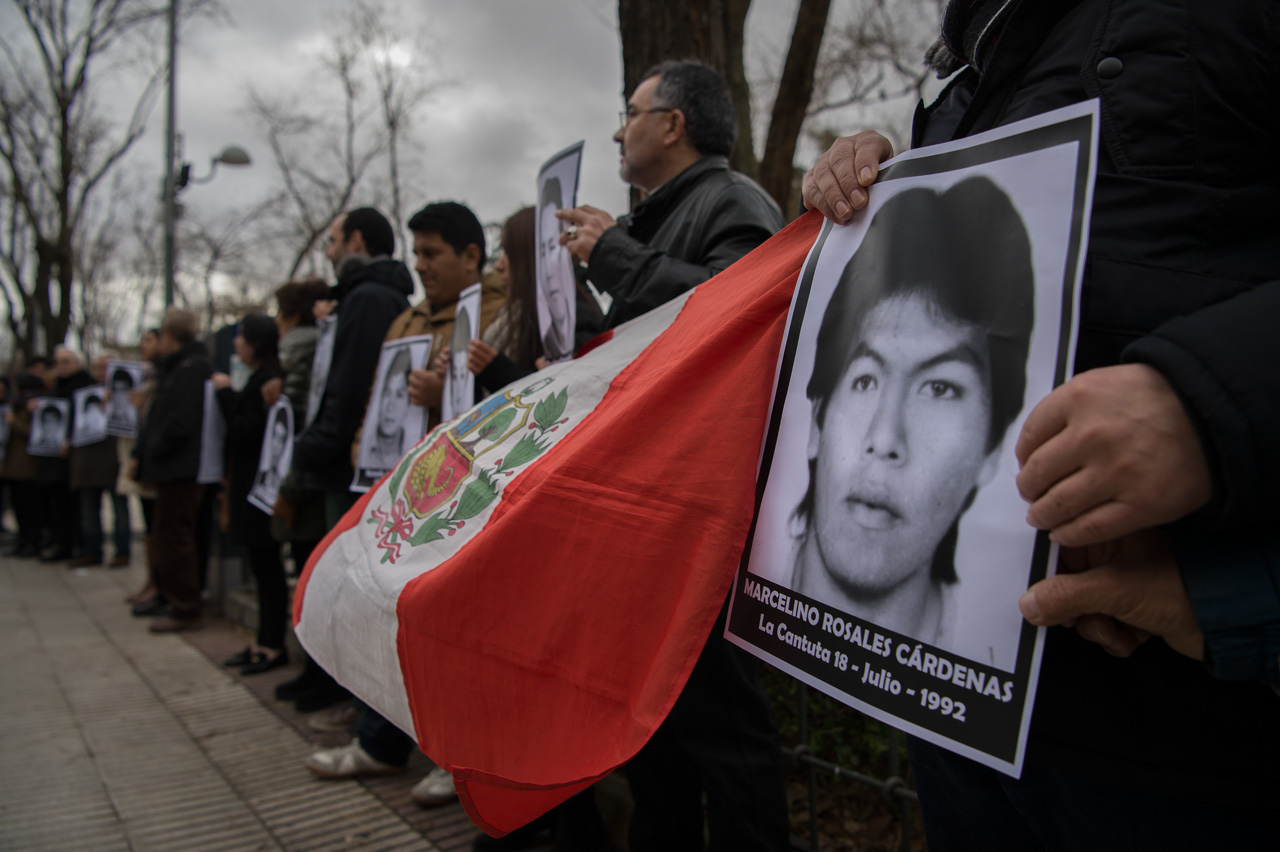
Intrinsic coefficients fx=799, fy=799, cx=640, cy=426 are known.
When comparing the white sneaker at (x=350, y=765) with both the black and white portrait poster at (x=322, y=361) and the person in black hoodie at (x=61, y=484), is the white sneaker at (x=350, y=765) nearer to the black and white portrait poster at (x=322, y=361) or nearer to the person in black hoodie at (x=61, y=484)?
the black and white portrait poster at (x=322, y=361)

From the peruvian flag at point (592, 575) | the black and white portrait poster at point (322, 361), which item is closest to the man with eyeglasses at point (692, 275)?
the peruvian flag at point (592, 575)

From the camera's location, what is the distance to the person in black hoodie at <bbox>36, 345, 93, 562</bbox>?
368 inches

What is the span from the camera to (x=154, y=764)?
3.59 m

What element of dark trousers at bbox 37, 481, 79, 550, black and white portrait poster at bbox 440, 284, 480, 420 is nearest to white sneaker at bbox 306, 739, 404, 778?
black and white portrait poster at bbox 440, 284, 480, 420

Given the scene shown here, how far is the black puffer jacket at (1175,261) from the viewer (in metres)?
0.76

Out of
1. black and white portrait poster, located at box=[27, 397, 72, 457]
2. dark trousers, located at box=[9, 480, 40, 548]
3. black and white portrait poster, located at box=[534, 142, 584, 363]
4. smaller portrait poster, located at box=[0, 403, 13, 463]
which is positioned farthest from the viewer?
dark trousers, located at box=[9, 480, 40, 548]

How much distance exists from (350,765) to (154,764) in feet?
3.46

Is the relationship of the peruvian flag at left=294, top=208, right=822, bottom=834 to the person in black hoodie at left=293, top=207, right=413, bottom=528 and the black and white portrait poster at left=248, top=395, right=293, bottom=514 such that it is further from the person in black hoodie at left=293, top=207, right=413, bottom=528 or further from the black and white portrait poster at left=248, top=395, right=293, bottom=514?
the black and white portrait poster at left=248, top=395, right=293, bottom=514

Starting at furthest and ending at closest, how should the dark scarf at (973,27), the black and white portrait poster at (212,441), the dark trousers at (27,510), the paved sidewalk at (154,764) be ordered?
the dark trousers at (27,510)
the black and white portrait poster at (212,441)
the paved sidewalk at (154,764)
the dark scarf at (973,27)

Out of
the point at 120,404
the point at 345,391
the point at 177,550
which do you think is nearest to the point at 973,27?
the point at 345,391

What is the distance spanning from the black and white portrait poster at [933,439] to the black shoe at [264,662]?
14.9 ft

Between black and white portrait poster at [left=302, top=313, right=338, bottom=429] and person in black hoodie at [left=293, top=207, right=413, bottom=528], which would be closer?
person in black hoodie at [left=293, top=207, right=413, bottom=528]

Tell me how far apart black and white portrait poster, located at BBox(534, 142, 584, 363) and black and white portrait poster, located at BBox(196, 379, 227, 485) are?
3984 millimetres

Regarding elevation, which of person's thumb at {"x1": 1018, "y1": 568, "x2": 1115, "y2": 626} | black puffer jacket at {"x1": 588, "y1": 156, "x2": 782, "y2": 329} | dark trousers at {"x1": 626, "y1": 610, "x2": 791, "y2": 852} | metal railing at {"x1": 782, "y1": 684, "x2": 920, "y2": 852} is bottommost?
metal railing at {"x1": 782, "y1": 684, "x2": 920, "y2": 852}
